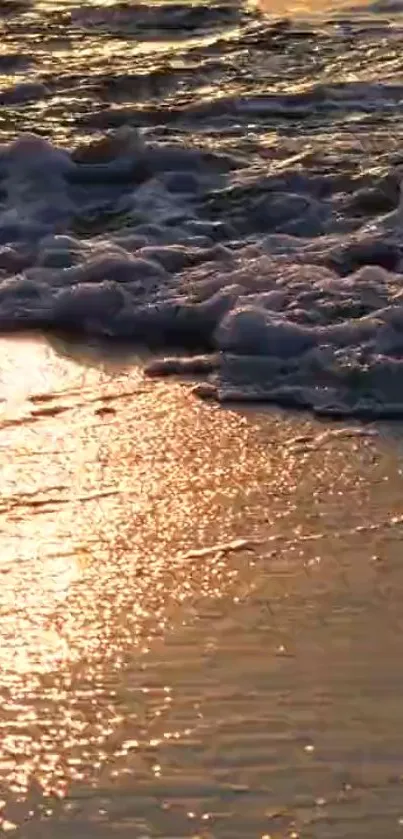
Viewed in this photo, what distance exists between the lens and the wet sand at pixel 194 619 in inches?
99.3

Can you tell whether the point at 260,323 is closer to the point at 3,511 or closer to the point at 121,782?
the point at 3,511

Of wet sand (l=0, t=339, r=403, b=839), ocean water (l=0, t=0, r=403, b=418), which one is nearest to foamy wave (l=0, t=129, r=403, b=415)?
ocean water (l=0, t=0, r=403, b=418)

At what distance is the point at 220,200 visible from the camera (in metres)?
5.81

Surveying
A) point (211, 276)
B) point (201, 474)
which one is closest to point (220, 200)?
point (211, 276)

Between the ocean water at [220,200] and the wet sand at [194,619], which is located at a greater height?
the ocean water at [220,200]

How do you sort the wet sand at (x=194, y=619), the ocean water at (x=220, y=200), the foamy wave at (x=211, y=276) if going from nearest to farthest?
the wet sand at (x=194, y=619), the foamy wave at (x=211, y=276), the ocean water at (x=220, y=200)

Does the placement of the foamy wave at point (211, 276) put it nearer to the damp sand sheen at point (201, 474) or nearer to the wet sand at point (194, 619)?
the damp sand sheen at point (201, 474)

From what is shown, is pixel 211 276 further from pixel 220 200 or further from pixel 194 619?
pixel 194 619

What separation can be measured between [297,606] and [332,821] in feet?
2.12

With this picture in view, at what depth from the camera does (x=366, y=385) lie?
414cm

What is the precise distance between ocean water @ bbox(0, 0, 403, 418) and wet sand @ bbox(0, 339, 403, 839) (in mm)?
380

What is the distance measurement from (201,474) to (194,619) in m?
0.66

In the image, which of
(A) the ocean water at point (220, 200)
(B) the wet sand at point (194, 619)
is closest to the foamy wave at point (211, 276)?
(A) the ocean water at point (220, 200)

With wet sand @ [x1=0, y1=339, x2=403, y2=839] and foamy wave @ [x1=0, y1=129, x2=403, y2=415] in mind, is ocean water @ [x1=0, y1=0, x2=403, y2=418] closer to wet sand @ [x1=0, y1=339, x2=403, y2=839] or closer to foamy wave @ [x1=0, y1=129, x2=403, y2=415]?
foamy wave @ [x1=0, y1=129, x2=403, y2=415]
